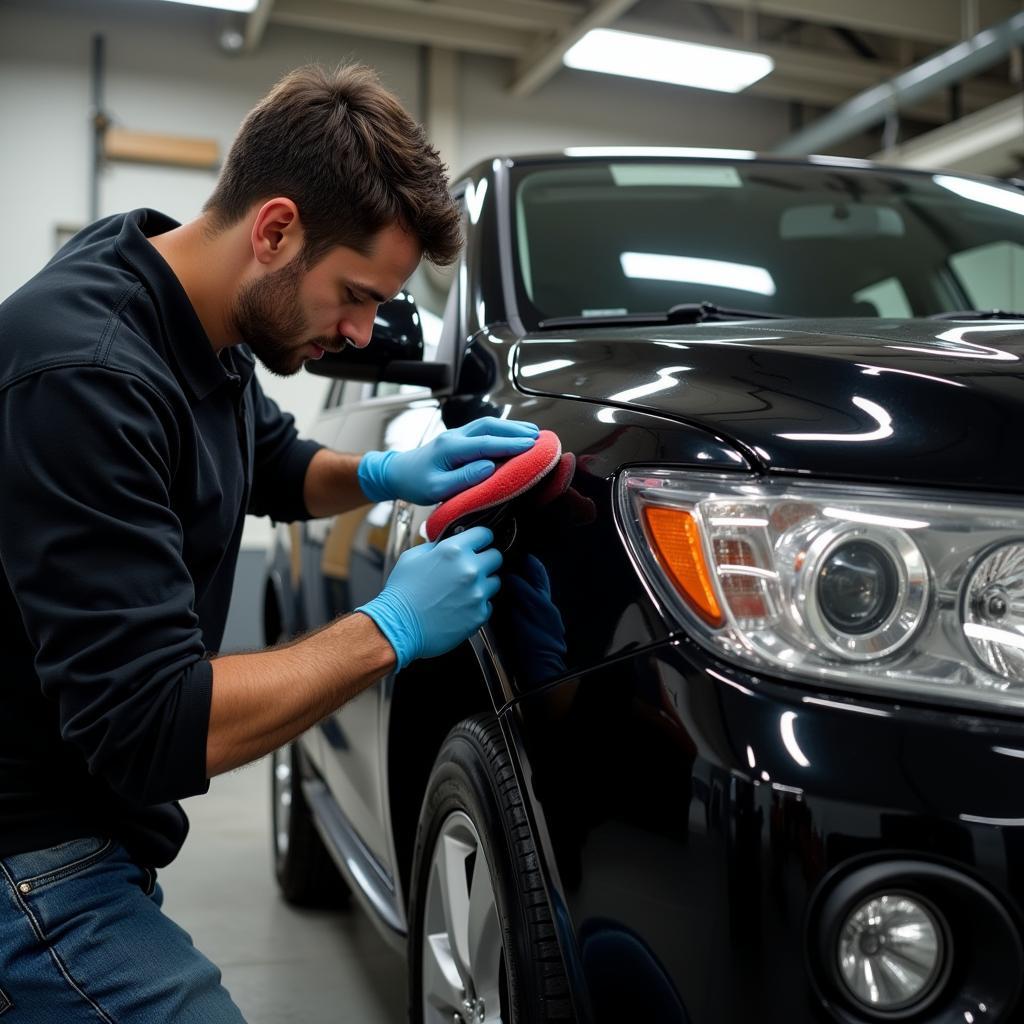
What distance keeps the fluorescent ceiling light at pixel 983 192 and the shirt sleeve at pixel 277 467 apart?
132cm

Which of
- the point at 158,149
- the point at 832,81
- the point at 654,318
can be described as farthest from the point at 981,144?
the point at 654,318

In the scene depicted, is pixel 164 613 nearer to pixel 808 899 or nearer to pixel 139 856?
pixel 139 856

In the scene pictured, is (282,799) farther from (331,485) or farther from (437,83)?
(437,83)

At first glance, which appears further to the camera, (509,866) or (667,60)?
(667,60)

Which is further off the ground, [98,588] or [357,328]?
[357,328]

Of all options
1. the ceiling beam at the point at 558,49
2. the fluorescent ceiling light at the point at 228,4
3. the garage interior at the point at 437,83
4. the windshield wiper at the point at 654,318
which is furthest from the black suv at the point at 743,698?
the ceiling beam at the point at 558,49

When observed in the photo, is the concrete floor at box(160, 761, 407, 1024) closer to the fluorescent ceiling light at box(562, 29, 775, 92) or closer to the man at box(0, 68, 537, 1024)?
the man at box(0, 68, 537, 1024)

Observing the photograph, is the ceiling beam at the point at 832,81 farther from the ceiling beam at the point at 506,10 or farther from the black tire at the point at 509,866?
the black tire at the point at 509,866

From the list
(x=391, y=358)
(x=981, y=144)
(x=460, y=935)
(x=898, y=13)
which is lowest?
(x=460, y=935)

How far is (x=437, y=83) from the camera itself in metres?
8.36

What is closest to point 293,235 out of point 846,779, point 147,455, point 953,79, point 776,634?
point 147,455

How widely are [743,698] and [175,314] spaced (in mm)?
789

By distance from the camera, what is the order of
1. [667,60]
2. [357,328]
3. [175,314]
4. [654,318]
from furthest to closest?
[667,60] → [654,318] → [357,328] → [175,314]

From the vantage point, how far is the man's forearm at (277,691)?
45.6 inches
